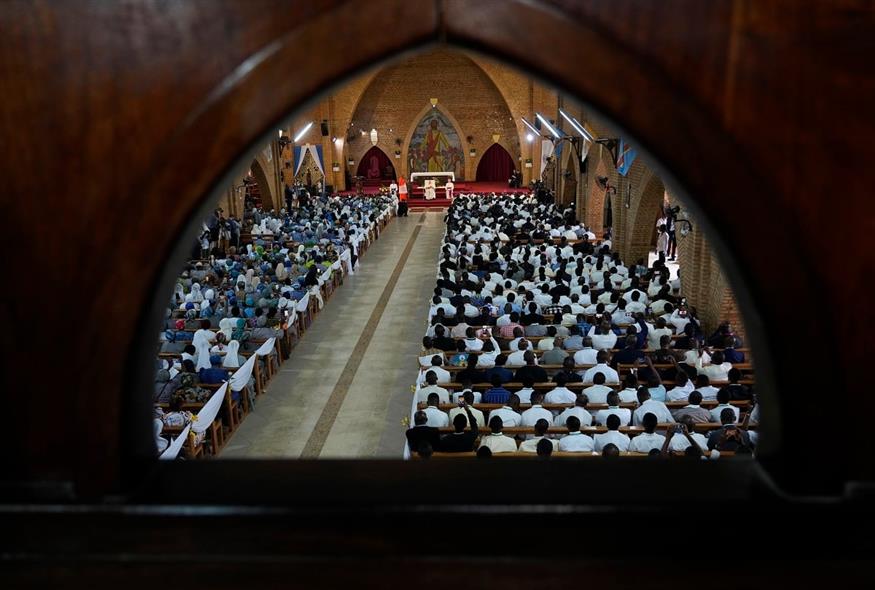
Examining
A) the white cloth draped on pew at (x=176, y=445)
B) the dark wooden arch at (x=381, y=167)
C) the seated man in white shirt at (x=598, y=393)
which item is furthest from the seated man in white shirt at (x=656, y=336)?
the dark wooden arch at (x=381, y=167)

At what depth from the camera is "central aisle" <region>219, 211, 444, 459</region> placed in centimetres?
878

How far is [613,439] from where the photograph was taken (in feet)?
22.0

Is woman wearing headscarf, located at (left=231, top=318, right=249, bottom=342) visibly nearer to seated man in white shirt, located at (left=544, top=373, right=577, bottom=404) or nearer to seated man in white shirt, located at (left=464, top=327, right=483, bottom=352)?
seated man in white shirt, located at (left=464, top=327, right=483, bottom=352)

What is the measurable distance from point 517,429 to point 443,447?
780mm

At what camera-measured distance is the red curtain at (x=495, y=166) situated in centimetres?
3553

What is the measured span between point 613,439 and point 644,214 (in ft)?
29.4

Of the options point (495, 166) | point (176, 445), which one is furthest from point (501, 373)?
point (495, 166)

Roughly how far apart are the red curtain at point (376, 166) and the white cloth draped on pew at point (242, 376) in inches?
1074

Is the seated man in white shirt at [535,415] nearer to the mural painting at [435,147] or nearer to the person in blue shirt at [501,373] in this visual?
the person in blue shirt at [501,373]

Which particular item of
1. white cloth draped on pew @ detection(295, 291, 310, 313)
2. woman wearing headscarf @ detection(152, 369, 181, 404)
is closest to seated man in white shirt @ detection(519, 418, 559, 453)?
woman wearing headscarf @ detection(152, 369, 181, 404)

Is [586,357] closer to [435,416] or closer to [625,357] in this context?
[625,357]

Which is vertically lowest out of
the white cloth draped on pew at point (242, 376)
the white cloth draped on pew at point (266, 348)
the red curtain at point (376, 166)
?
the white cloth draped on pew at point (242, 376)

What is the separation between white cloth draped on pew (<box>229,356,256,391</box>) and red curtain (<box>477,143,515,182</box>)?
2750 centimetres

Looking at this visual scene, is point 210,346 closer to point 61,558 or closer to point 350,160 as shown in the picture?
point 61,558
